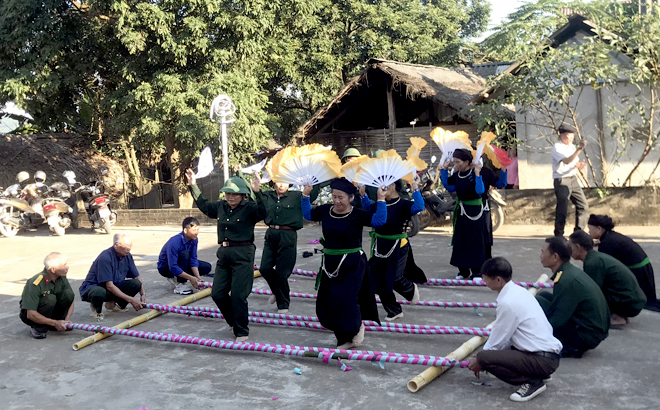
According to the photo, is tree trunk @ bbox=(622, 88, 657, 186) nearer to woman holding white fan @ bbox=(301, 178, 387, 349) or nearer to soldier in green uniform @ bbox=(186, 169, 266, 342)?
woman holding white fan @ bbox=(301, 178, 387, 349)

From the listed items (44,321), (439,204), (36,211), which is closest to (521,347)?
(44,321)

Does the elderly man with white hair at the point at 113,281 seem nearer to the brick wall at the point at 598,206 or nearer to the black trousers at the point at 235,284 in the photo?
the black trousers at the point at 235,284

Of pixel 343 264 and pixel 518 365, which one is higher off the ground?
pixel 343 264

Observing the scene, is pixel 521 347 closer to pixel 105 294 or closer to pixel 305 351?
pixel 305 351

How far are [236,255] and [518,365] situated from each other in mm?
2830

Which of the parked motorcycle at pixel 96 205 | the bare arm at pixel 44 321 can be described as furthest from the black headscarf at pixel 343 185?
the parked motorcycle at pixel 96 205

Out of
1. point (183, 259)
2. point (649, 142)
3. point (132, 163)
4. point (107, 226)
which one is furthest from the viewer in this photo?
point (132, 163)

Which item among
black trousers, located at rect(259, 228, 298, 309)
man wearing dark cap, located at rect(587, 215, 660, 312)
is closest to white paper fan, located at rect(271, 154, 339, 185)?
black trousers, located at rect(259, 228, 298, 309)

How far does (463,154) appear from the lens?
24.5ft

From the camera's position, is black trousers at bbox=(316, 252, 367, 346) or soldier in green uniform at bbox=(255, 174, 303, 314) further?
soldier in green uniform at bbox=(255, 174, 303, 314)

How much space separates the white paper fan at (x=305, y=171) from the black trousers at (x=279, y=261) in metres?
1.33

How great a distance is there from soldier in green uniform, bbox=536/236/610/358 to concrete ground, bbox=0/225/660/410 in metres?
0.20

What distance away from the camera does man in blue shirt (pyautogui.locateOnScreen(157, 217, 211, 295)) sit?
773cm

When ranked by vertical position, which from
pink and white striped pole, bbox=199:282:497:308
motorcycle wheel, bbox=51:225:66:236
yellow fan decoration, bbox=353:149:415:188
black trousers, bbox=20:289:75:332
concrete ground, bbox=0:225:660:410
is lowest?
concrete ground, bbox=0:225:660:410
